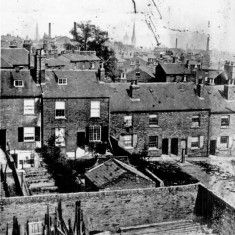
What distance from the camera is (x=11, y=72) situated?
34.5m

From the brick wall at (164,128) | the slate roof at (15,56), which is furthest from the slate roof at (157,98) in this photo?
the slate roof at (15,56)

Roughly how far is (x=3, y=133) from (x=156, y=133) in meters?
13.7

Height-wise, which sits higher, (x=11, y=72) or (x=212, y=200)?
(x=11, y=72)

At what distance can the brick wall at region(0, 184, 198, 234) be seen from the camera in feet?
68.0

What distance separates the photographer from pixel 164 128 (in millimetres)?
38781

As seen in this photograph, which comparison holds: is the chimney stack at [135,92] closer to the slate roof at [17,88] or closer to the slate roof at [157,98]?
the slate roof at [157,98]

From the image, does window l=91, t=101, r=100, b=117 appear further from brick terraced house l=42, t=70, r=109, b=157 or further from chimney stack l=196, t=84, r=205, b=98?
chimney stack l=196, t=84, r=205, b=98

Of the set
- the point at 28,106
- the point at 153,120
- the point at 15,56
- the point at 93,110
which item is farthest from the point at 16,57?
the point at 153,120

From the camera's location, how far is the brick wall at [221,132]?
40.8 meters

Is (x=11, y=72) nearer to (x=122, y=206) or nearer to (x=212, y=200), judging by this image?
(x=122, y=206)

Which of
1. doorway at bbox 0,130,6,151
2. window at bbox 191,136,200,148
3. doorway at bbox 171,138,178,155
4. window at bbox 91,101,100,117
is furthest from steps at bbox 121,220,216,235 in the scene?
window at bbox 191,136,200,148

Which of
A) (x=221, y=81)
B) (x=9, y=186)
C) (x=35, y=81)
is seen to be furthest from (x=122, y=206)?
(x=221, y=81)

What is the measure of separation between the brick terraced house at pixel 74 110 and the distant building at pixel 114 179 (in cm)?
1063

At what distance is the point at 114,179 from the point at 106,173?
97 centimetres
